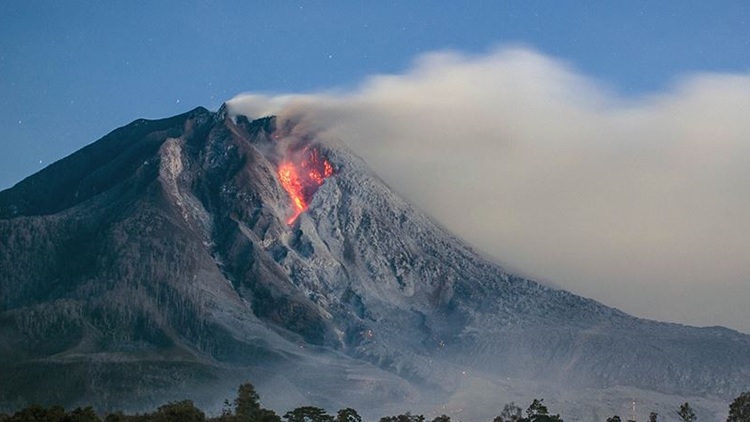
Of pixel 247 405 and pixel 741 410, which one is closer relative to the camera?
pixel 247 405

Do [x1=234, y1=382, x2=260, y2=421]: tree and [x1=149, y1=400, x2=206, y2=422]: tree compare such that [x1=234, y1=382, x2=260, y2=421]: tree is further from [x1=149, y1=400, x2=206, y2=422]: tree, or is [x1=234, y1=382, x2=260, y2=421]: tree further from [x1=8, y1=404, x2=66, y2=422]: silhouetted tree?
[x1=8, y1=404, x2=66, y2=422]: silhouetted tree

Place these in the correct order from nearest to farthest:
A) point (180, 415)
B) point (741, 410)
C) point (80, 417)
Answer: point (80, 417) < point (180, 415) < point (741, 410)

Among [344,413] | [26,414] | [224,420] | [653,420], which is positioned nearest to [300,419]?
[344,413]

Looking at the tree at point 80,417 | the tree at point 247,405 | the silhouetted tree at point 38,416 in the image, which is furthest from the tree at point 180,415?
the tree at point 247,405

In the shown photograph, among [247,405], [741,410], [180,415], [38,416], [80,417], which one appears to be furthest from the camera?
[741,410]

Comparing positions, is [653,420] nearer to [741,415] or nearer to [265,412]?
[741,415]

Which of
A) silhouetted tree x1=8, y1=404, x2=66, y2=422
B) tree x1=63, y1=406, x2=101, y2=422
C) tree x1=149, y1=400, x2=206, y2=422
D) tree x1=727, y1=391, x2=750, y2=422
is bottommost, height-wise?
silhouetted tree x1=8, y1=404, x2=66, y2=422


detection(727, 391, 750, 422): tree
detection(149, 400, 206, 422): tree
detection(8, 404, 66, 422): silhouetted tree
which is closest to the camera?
detection(8, 404, 66, 422): silhouetted tree

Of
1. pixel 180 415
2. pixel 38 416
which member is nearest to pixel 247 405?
pixel 180 415

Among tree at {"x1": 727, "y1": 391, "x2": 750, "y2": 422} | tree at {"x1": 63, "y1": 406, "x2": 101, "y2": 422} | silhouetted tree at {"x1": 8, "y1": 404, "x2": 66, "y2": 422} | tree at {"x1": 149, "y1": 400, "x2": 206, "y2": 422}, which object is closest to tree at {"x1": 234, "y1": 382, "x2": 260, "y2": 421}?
tree at {"x1": 149, "y1": 400, "x2": 206, "y2": 422}

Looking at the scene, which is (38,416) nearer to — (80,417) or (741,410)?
(80,417)

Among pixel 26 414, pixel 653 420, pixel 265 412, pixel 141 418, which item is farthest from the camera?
pixel 653 420
